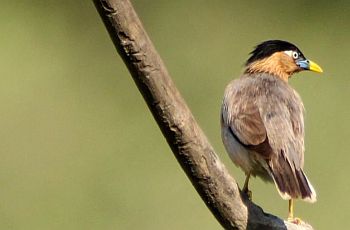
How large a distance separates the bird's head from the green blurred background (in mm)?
2023

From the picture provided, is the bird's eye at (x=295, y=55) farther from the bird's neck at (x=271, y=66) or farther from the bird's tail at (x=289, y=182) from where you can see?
the bird's tail at (x=289, y=182)

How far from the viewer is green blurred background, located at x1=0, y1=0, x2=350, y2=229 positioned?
10594mm

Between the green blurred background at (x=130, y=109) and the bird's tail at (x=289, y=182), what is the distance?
3220 mm

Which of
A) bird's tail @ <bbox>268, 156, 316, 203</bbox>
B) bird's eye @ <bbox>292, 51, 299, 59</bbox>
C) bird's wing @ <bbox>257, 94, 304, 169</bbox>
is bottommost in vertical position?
bird's tail @ <bbox>268, 156, 316, 203</bbox>

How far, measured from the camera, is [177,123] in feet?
16.6

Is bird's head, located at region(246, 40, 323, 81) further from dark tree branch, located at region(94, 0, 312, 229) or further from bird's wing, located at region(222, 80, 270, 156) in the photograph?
dark tree branch, located at region(94, 0, 312, 229)

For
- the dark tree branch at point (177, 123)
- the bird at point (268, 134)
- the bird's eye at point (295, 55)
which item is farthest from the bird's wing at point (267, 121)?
the dark tree branch at point (177, 123)

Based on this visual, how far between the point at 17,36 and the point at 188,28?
1639 millimetres

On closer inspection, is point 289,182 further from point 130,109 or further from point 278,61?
point 130,109

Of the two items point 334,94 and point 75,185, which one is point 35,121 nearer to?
point 75,185

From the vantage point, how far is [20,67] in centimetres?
1192

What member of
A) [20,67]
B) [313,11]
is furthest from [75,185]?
[313,11]

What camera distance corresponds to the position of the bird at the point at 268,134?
6.47 meters

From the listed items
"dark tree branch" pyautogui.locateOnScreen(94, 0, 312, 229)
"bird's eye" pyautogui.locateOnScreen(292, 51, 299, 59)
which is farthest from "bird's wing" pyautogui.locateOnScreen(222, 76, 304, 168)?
"dark tree branch" pyautogui.locateOnScreen(94, 0, 312, 229)
